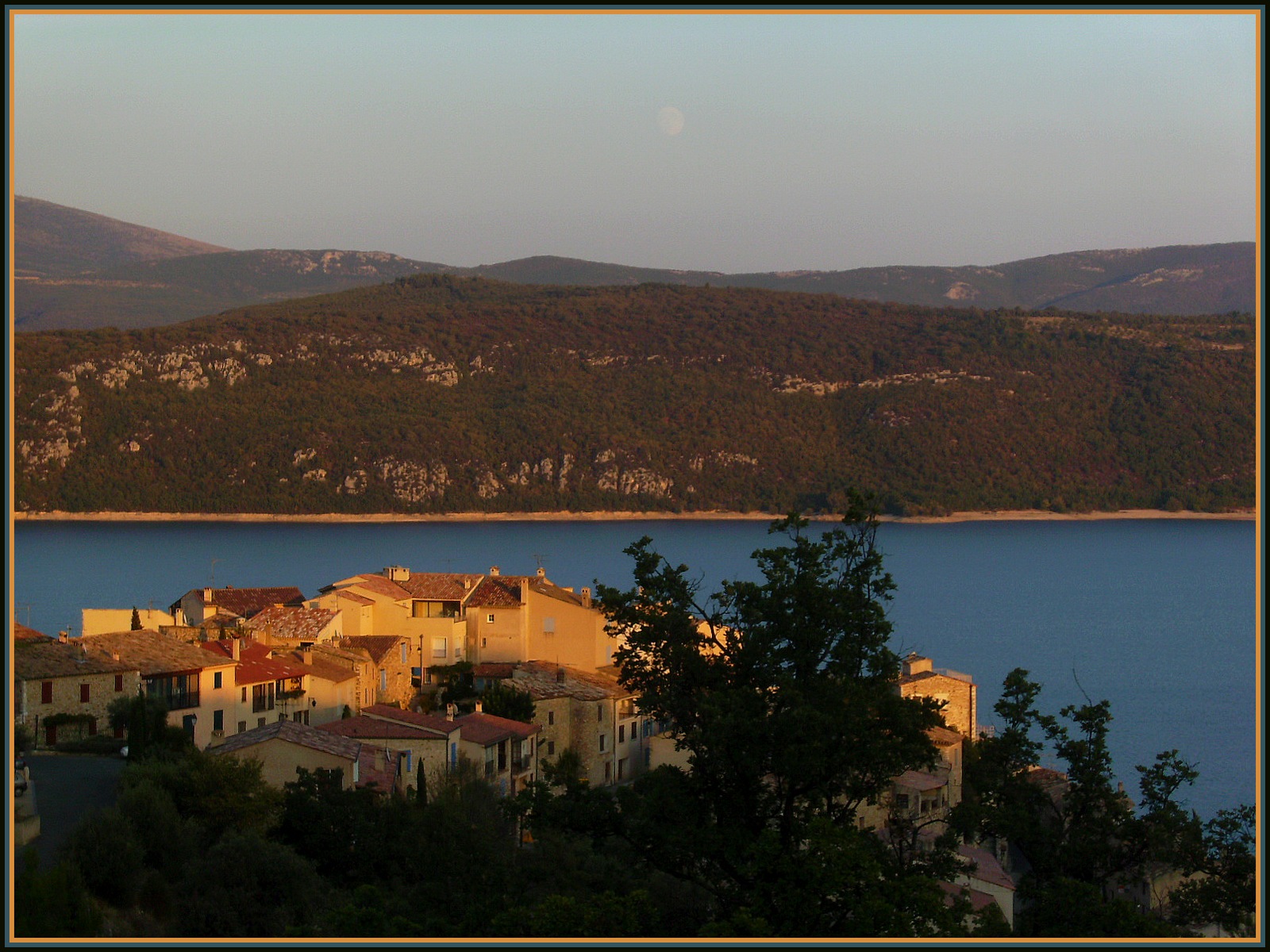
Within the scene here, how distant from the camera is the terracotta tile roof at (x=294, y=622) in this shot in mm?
25891

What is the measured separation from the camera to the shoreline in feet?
368

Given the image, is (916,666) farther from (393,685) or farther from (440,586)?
(440,586)

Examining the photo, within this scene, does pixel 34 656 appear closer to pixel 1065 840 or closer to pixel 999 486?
pixel 1065 840

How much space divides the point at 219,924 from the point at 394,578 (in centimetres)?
2095

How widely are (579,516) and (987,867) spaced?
10729 cm

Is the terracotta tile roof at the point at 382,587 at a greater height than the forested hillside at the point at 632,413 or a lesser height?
lesser

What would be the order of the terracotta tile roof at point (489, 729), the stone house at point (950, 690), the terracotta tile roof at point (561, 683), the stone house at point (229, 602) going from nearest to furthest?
the terracotta tile roof at point (489, 729) < the terracotta tile roof at point (561, 683) < the stone house at point (950, 690) < the stone house at point (229, 602)

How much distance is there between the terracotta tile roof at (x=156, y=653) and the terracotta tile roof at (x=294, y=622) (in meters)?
4.46

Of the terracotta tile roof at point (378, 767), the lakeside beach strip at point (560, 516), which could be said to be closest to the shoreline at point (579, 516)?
the lakeside beach strip at point (560, 516)

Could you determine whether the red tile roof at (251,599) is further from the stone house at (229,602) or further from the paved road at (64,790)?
the paved road at (64,790)

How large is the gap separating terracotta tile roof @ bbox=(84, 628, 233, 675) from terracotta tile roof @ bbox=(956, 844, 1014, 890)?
10260 mm

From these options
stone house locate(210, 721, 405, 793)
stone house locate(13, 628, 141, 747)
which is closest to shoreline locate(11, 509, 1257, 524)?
stone house locate(13, 628, 141, 747)

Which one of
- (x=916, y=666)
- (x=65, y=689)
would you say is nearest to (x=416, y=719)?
(x=65, y=689)

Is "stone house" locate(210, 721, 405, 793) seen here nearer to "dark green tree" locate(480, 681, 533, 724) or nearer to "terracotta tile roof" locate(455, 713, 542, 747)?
"terracotta tile roof" locate(455, 713, 542, 747)
